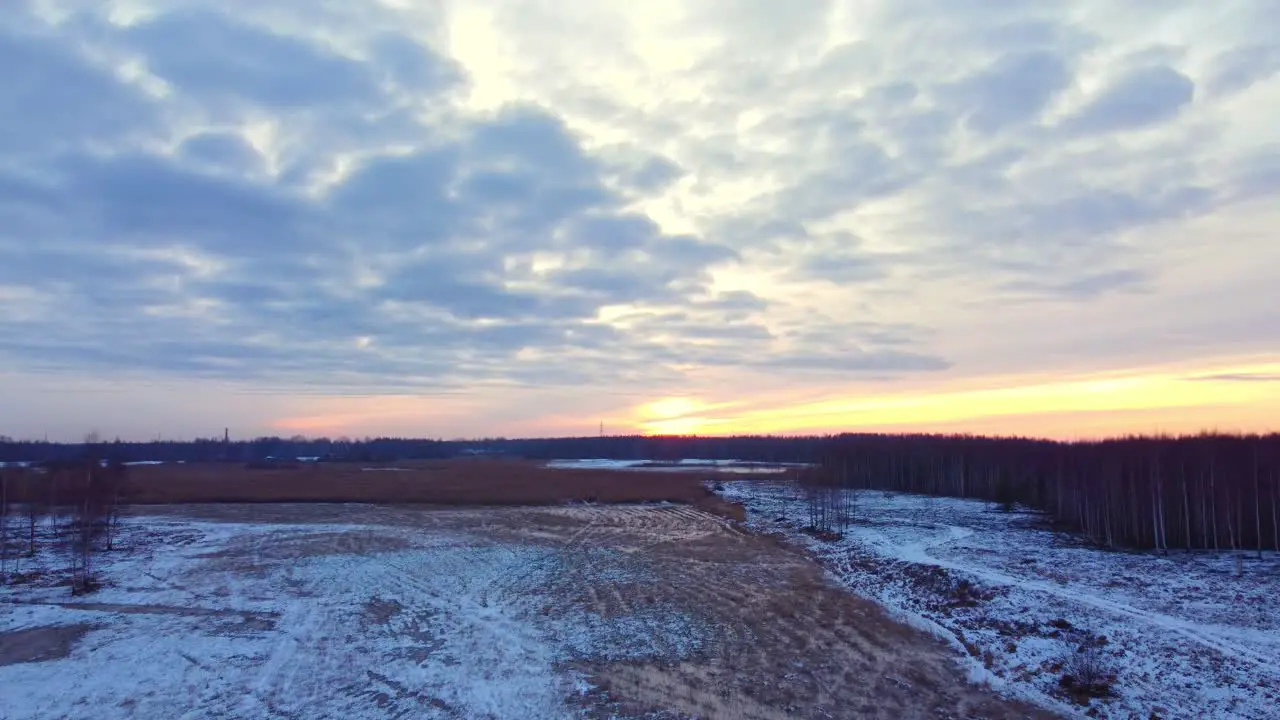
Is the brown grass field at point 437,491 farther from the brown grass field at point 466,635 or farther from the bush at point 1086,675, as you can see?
the bush at point 1086,675

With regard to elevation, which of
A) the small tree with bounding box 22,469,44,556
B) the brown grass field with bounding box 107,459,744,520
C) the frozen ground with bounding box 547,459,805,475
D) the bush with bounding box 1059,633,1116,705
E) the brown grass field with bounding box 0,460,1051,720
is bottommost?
the frozen ground with bounding box 547,459,805,475

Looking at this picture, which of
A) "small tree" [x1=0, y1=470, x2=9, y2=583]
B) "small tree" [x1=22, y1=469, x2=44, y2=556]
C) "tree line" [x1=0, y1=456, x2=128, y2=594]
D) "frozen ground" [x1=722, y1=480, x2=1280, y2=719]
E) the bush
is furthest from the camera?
"small tree" [x1=22, y1=469, x2=44, y2=556]

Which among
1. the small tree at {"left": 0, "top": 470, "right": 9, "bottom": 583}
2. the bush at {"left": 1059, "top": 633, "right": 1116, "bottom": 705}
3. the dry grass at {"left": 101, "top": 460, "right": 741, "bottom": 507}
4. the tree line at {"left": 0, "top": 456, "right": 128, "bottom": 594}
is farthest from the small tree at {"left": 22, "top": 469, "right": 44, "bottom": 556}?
the bush at {"left": 1059, "top": 633, "right": 1116, "bottom": 705}

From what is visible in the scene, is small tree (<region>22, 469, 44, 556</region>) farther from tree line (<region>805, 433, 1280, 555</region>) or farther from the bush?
the bush

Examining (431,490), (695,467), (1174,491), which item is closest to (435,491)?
(431,490)

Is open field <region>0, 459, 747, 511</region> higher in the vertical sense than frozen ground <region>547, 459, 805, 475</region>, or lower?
higher
